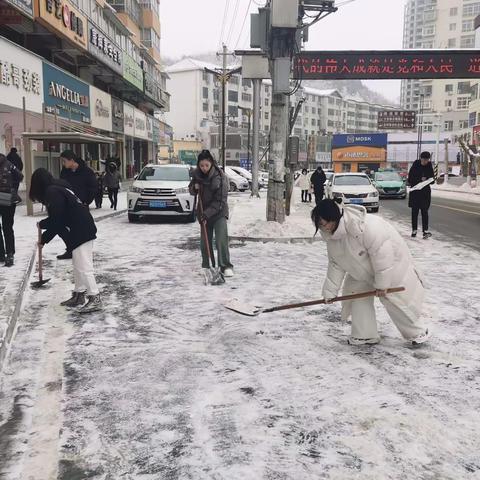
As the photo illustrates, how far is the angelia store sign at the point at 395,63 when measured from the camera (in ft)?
73.9

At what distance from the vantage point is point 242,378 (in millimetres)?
3748

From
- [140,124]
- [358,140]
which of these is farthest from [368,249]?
[358,140]

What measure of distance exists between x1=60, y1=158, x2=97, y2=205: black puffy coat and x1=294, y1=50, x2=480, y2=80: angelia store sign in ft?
56.2

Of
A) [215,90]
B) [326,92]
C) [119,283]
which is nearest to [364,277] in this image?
[119,283]

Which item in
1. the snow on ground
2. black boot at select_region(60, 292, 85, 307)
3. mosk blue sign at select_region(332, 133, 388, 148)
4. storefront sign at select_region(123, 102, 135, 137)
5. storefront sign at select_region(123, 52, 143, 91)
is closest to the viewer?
the snow on ground

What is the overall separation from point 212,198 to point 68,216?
2149 millimetres

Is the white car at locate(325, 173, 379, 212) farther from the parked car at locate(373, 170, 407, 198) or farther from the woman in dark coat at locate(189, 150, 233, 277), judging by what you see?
the woman in dark coat at locate(189, 150, 233, 277)

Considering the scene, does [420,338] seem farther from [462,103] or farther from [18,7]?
[462,103]

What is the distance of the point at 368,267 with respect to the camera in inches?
159

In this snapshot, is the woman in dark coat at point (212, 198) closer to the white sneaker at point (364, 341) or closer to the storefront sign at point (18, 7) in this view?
the white sneaker at point (364, 341)

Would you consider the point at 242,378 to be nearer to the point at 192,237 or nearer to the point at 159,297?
the point at 159,297

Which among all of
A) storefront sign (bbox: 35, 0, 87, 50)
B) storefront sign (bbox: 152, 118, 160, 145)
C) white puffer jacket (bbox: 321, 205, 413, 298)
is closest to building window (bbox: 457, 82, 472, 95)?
storefront sign (bbox: 152, 118, 160, 145)

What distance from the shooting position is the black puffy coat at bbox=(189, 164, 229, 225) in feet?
22.6

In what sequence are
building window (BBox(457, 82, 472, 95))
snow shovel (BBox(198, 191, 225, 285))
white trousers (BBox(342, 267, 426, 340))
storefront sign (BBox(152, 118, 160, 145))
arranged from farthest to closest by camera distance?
building window (BBox(457, 82, 472, 95)) → storefront sign (BBox(152, 118, 160, 145)) → snow shovel (BBox(198, 191, 225, 285)) → white trousers (BBox(342, 267, 426, 340))
